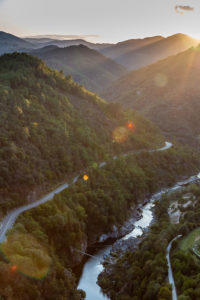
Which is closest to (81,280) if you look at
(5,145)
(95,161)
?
(5,145)

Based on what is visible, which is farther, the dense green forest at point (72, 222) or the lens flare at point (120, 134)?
the lens flare at point (120, 134)

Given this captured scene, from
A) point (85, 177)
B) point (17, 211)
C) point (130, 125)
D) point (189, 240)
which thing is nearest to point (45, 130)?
point (85, 177)

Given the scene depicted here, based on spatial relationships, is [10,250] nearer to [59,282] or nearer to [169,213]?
[59,282]

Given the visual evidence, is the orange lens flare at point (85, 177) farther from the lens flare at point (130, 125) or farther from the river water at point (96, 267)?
the lens flare at point (130, 125)

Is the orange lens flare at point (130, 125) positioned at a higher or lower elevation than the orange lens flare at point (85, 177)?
higher

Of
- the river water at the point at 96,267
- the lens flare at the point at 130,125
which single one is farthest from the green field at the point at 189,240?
the lens flare at the point at 130,125

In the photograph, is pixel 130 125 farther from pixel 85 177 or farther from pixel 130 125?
pixel 85 177

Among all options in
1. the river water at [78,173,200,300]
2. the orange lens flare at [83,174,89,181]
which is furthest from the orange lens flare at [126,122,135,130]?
the orange lens flare at [83,174,89,181]
